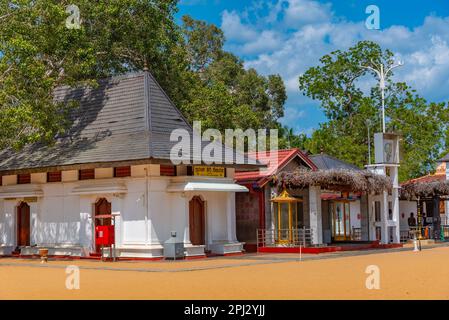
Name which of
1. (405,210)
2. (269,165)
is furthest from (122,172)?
(405,210)

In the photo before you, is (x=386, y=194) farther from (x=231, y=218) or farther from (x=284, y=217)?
(x=231, y=218)

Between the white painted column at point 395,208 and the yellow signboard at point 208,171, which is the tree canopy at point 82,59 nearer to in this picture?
the yellow signboard at point 208,171

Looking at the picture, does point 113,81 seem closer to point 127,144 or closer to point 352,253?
point 127,144

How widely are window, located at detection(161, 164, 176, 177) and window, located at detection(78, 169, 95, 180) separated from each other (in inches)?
115

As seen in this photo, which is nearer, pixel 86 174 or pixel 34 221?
pixel 86 174

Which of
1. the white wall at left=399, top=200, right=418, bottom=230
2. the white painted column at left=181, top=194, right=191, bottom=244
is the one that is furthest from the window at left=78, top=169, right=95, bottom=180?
the white wall at left=399, top=200, right=418, bottom=230

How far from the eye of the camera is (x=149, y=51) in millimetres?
36750

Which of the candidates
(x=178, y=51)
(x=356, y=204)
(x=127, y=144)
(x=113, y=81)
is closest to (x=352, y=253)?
(x=127, y=144)

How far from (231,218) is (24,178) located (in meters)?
8.47

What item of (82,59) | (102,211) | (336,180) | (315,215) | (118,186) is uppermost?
(82,59)

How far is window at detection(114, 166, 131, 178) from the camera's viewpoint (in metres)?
25.7

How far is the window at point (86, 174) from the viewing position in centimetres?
2673

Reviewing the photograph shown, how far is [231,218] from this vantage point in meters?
28.0

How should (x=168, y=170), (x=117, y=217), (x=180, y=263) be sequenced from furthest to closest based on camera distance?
(x=117, y=217), (x=168, y=170), (x=180, y=263)
